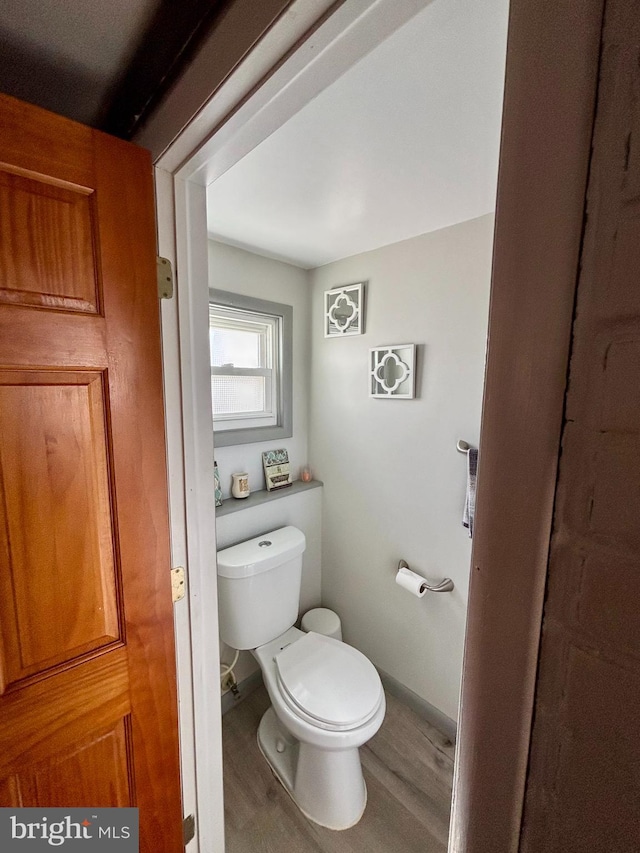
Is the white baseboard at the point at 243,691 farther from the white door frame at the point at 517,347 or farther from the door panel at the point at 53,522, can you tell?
the white door frame at the point at 517,347

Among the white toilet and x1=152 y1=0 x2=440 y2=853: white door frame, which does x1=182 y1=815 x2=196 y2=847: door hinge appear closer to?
x1=152 y1=0 x2=440 y2=853: white door frame

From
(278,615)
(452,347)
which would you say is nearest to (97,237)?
(452,347)

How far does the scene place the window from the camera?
1696 mm

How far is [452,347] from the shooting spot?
1454 mm

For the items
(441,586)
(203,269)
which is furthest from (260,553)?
(203,269)

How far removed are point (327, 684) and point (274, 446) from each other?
108 cm

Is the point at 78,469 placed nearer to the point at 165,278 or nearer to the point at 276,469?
the point at 165,278

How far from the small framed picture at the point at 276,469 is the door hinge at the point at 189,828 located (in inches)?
45.2

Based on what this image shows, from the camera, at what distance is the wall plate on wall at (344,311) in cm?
173

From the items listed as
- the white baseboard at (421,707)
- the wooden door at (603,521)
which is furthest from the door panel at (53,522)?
the white baseboard at (421,707)

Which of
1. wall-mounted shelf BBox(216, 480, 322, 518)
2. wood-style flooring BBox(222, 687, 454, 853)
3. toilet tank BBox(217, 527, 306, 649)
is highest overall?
wall-mounted shelf BBox(216, 480, 322, 518)

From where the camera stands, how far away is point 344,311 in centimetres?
180

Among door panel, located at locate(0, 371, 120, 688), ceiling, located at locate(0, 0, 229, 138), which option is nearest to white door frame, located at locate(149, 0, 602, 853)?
ceiling, located at locate(0, 0, 229, 138)

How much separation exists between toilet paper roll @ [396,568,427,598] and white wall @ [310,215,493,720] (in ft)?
0.20
